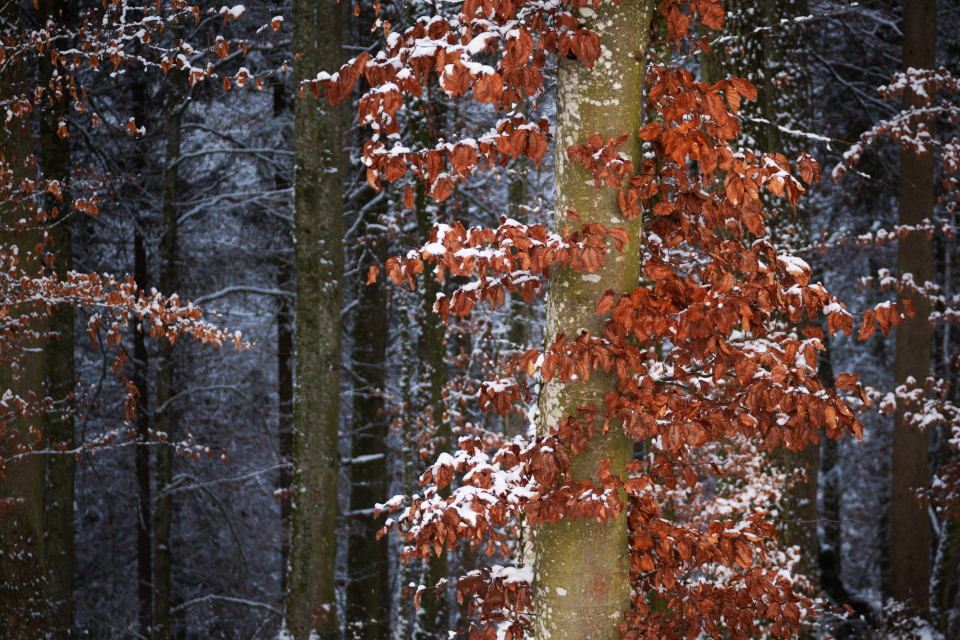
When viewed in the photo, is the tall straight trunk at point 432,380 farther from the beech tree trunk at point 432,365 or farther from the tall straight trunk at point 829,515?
the tall straight trunk at point 829,515

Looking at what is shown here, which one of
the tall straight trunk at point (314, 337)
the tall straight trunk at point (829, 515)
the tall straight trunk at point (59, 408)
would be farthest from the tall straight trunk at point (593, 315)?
the tall straight trunk at point (829, 515)

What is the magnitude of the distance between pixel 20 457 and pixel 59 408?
1.65 meters

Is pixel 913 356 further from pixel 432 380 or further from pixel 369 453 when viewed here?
pixel 369 453

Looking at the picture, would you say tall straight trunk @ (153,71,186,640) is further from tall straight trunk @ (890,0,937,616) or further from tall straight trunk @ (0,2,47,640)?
tall straight trunk @ (890,0,937,616)

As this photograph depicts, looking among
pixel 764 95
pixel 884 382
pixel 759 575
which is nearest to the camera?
pixel 759 575

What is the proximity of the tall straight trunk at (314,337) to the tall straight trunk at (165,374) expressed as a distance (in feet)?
18.0

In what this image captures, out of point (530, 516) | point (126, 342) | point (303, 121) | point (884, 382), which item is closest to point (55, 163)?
point (303, 121)

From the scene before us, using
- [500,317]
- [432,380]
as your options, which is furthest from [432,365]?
[500,317]

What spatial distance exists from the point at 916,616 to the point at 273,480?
1301 cm

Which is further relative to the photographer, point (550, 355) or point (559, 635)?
point (559, 635)

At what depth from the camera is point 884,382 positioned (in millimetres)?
17422

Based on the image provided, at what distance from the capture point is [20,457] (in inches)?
335

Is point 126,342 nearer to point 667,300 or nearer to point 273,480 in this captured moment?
point 273,480

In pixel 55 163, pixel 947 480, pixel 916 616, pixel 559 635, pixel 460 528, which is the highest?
pixel 55 163
